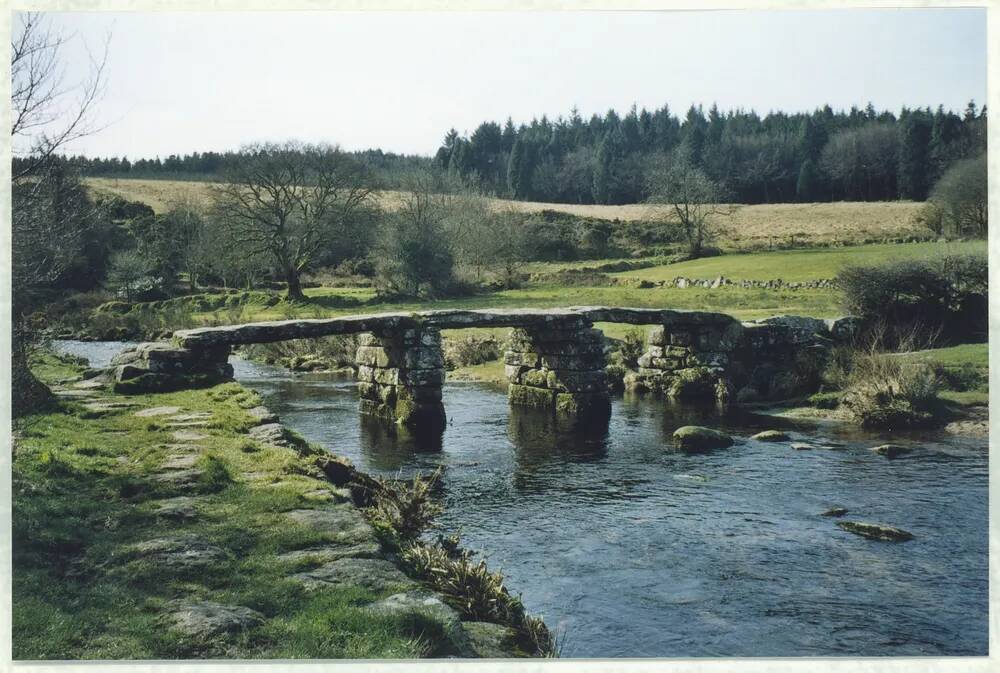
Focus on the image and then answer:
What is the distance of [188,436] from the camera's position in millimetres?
10719

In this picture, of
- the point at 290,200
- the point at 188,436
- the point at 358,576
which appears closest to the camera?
the point at 358,576

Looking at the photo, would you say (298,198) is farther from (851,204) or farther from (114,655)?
(114,655)

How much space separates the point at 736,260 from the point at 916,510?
3729cm

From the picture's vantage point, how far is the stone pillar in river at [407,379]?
20625 mm

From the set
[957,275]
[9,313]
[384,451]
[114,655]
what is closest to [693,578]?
[114,655]

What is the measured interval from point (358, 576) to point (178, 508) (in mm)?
2226

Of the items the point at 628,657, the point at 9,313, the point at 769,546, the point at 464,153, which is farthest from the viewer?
the point at 464,153

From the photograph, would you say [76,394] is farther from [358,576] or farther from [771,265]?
[771,265]

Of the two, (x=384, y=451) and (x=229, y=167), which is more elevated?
(x=229, y=167)

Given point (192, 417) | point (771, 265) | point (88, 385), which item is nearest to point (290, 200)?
point (771, 265)

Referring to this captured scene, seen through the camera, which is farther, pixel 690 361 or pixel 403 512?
pixel 690 361

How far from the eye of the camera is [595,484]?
47.5 feet

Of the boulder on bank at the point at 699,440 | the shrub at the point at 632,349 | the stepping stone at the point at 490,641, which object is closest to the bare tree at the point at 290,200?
the shrub at the point at 632,349

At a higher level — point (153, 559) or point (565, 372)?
point (153, 559)
